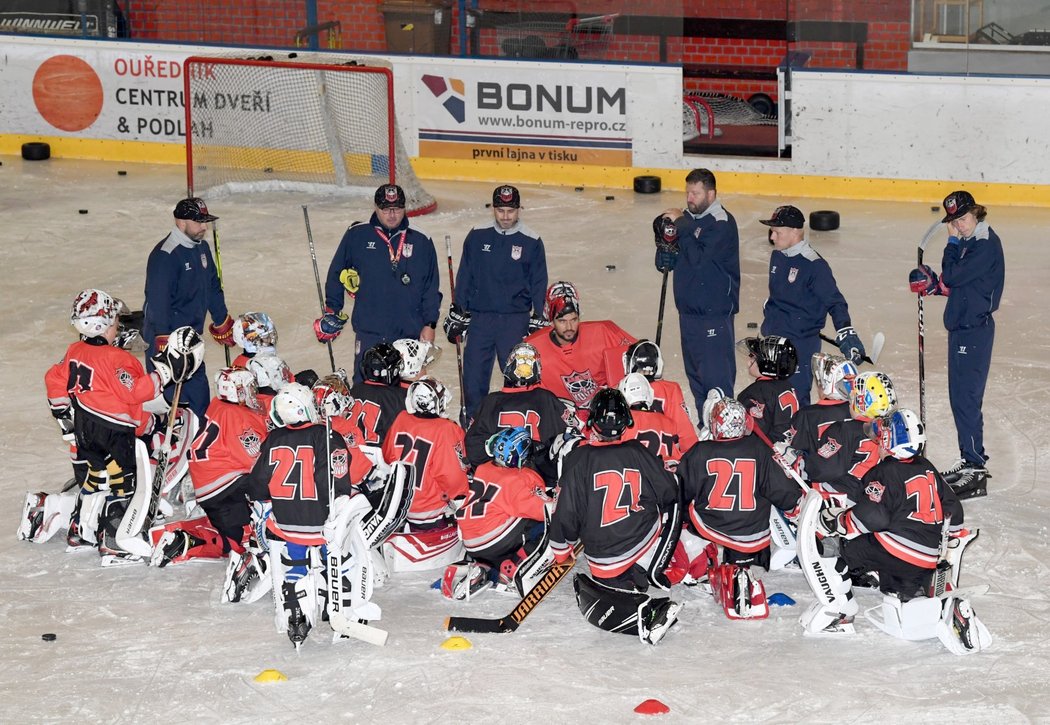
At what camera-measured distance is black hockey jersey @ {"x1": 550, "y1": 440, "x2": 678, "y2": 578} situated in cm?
596

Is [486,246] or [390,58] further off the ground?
[390,58]

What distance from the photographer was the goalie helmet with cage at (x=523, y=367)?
679cm

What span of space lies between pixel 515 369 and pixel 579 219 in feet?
21.9

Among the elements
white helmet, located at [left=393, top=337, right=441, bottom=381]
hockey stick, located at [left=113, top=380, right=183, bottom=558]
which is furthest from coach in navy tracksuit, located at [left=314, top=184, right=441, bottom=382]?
hockey stick, located at [left=113, top=380, right=183, bottom=558]

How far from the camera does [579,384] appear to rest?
7.61 meters

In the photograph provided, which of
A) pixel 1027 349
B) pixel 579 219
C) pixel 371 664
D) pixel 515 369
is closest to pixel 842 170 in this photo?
pixel 579 219

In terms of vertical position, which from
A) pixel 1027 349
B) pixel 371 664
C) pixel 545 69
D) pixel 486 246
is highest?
pixel 545 69

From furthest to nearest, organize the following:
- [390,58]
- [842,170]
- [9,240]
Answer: [390,58]
[842,170]
[9,240]

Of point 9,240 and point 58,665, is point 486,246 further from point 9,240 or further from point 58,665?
point 9,240

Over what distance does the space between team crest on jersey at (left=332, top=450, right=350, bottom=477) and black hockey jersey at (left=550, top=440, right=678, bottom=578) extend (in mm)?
873

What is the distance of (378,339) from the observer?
8172 mm

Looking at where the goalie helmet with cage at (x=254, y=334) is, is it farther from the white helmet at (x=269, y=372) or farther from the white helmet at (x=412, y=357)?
the white helmet at (x=412, y=357)

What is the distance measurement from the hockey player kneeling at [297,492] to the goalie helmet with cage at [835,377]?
7.20ft

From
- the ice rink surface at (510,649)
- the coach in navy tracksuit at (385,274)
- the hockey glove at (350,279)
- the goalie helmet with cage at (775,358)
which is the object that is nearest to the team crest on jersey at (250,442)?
the ice rink surface at (510,649)
